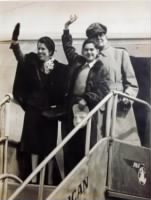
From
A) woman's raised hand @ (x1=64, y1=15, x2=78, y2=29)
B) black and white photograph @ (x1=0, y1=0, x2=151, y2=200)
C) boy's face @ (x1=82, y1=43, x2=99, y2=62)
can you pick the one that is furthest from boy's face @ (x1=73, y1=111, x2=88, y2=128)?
woman's raised hand @ (x1=64, y1=15, x2=78, y2=29)

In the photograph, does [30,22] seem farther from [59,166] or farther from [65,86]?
[59,166]

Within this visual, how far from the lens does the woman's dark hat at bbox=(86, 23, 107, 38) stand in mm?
1360

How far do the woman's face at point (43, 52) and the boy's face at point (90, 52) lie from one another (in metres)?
0.11

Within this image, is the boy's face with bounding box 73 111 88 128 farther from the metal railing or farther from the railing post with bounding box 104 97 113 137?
the metal railing

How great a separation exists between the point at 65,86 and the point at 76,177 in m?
0.28

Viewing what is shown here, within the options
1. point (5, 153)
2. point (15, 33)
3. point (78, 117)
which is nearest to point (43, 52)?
point (15, 33)

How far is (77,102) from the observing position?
136 centimetres

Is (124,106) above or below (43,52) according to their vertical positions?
below

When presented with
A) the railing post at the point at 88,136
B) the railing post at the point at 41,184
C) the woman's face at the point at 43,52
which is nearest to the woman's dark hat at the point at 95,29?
the woman's face at the point at 43,52

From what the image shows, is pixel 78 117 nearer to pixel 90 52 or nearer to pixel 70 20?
pixel 90 52

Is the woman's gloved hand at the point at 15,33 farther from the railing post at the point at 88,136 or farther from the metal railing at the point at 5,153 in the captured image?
the railing post at the point at 88,136

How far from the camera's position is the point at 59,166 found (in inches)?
52.6

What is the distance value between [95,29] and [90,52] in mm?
71

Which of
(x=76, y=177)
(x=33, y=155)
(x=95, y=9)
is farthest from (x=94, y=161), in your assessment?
(x=95, y=9)
